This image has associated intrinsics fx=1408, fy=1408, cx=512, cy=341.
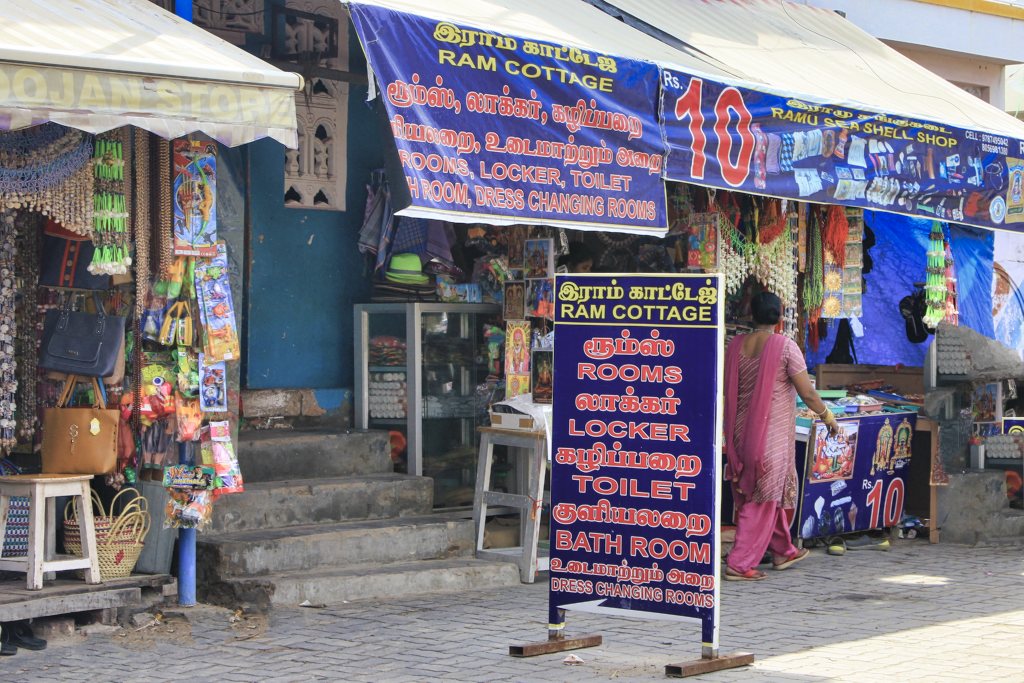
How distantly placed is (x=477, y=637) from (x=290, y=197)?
3127 mm

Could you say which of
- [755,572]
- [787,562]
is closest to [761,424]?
[755,572]

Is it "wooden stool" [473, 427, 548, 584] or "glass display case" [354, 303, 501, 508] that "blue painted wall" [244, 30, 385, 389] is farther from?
"wooden stool" [473, 427, 548, 584]

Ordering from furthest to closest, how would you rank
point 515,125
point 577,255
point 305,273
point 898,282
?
point 898,282 → point 305,273 → point 577,255 → point 515,125

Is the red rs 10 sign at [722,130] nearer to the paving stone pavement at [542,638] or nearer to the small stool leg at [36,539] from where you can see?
the paving stone pavement at [542,638]

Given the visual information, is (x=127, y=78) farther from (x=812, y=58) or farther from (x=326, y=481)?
(x=812, y=58)

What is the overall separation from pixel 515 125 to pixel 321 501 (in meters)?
2.58

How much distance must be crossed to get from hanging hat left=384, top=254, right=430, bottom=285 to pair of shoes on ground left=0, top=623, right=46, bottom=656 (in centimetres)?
352

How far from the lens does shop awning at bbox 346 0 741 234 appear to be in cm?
661

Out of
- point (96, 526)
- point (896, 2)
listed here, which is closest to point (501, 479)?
point (96, 526)

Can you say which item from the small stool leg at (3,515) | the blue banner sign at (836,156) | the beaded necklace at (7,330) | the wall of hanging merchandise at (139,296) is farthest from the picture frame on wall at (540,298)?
the small stool leg at (3,515)

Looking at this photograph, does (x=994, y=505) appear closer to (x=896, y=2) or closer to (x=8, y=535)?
(x=896, y=2)

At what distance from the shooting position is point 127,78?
5773 millimetres

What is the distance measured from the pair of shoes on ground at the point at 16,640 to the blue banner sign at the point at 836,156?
13.5ft

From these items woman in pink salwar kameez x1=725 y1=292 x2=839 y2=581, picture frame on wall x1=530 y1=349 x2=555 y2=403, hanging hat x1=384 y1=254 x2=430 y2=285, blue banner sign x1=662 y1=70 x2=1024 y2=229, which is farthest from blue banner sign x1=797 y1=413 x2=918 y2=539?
hanging hat x1=384 y1=254 x2=430 y2=285
